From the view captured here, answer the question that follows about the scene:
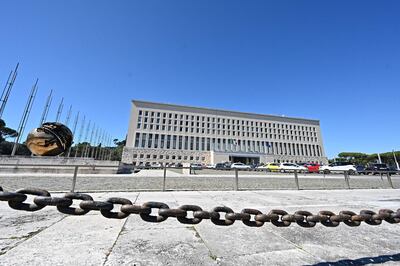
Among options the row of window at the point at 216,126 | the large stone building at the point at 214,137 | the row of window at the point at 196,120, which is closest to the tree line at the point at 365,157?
the large stone building at the point at 214,137

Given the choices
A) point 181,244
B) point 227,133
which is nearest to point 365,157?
point 227,133

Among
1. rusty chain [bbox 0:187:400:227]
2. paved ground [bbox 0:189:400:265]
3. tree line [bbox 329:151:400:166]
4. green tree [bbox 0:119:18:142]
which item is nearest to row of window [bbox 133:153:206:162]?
green tree [bbox 0:119:18:142]

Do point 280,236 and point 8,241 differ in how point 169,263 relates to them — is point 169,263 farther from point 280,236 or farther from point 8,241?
point 8,241

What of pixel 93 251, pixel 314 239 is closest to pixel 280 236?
pixel 314 239

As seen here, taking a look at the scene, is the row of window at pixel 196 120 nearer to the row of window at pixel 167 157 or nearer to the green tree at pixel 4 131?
the row of window at pixel 167 157

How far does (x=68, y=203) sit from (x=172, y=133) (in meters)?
66.8

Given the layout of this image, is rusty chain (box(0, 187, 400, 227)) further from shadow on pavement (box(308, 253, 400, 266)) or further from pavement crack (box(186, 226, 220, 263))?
pavement crack (box(186, 226, 220, 263))

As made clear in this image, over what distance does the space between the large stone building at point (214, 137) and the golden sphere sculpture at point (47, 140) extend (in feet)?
200

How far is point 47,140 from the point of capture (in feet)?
4.47

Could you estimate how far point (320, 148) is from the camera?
3031 inches

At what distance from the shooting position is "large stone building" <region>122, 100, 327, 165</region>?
208 ft

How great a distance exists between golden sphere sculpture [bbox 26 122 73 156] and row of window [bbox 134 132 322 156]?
63794mm

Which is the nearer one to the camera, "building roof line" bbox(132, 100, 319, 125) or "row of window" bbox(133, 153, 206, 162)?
"row of window" bbox(133, 153, 206, 162)

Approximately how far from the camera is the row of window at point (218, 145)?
63812mm
